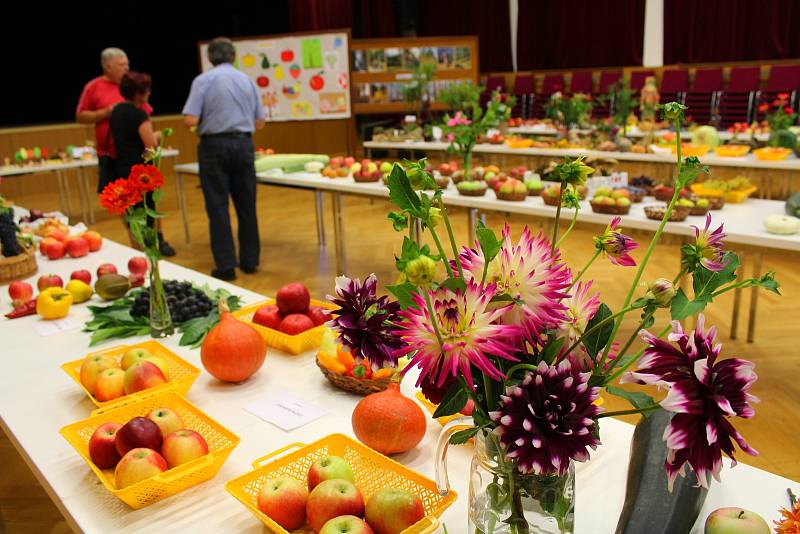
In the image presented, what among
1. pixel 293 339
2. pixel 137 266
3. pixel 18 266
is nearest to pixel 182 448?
pixel 293 339

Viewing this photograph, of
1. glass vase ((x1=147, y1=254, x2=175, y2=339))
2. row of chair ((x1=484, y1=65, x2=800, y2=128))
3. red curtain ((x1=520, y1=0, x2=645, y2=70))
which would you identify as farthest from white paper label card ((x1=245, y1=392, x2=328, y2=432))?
red curtain ((x1=520, y1=0, x2=645, y2=70))

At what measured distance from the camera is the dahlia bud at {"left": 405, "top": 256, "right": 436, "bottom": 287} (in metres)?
0.61

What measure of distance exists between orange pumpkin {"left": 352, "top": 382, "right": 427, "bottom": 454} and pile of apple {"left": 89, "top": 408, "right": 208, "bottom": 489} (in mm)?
270

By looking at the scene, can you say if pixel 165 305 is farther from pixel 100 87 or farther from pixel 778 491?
pixel 100 87

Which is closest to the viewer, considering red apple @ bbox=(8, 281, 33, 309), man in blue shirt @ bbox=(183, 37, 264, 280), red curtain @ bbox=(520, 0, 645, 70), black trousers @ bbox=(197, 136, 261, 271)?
red apple @ bbox=(8, 281, 33, 309)

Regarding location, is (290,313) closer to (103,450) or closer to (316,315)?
(316,315)

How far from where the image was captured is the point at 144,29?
9.95 meters

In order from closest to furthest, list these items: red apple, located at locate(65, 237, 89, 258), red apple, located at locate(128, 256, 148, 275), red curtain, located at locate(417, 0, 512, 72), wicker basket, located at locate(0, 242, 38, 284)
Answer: red apple, located at locate(128, 256, 148, 275) → wicker basket, located at locate(0, 242, 38, 284) → red apple, located at locate(65, 237, 89, 258) → red curtain, located at locate(417, 0, 512, 72)

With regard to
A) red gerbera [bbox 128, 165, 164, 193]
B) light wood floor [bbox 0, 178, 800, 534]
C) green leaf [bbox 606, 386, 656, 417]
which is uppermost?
red gerbera [bbox 128, 165, 164, 193]

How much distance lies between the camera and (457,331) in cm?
64

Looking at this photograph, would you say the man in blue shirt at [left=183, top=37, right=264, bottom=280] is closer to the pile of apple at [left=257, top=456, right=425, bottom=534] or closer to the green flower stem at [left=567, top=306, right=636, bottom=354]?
the pile of apple at [left=257, top=456, right=425, bottom=534]

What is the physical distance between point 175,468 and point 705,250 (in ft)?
2.78

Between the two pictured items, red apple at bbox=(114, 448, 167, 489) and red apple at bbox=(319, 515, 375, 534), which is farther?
red apple at bbox=(114, 448, 167, 489)

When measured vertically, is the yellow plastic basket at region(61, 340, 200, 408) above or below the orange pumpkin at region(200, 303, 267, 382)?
below
